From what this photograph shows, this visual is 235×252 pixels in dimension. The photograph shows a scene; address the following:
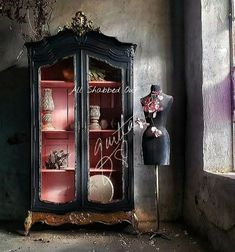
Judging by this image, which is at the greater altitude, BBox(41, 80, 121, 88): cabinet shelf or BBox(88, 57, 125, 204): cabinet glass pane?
BBox(41, 80, 121, 88): cabinet shelf

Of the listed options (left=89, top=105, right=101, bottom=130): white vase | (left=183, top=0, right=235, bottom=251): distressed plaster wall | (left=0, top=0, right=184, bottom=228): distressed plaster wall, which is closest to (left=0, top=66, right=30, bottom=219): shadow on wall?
(left=0, top=0, right=184, bottom=228): distressed plaster wall

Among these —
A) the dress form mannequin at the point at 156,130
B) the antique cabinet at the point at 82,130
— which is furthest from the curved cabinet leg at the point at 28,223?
the dress form mannequin at the point at 156,130

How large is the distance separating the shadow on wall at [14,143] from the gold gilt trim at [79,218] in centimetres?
48

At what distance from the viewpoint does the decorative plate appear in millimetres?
3312

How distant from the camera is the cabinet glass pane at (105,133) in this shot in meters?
3.33

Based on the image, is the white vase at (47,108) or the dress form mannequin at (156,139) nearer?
the dress form mannequin at (156,139)

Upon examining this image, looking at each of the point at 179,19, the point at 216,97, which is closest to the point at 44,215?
the point at 216,97

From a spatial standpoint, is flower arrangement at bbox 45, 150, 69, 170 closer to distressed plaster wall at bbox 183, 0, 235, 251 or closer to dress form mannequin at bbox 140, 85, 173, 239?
dress form mannequin at bbox 140, 85, 173, 239

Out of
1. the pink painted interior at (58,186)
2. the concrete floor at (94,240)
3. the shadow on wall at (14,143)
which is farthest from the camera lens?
the shadow on wall at (14,143)

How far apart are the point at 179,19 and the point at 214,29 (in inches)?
26.5

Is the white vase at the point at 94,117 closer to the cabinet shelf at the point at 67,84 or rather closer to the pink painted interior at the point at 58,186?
the cabinet shelf at the point at 67,84

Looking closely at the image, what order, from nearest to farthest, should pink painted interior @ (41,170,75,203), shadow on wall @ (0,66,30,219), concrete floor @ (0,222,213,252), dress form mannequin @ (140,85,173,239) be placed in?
concrete floor @ (0,222,213,252)
dress form mannequin @ (140,85,173,239)
pink painted interior @ (41,170,75,203)
shadow on wall @ (0,66,30,219)

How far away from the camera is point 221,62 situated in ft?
10.8

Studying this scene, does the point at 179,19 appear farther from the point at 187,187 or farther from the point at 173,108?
the point at 187,187
